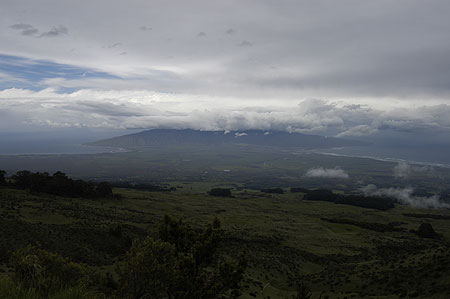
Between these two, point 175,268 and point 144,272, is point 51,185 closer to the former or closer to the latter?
point 175,268

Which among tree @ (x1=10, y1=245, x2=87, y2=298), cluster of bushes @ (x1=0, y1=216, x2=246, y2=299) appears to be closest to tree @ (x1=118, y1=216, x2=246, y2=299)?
cluster of bushes @ (x1=0, y1=216, x2=246, y2=299)

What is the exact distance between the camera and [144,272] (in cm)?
1502

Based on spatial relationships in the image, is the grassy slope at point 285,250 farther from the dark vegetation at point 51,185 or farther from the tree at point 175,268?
the tree at point 175,268

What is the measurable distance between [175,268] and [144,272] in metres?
2.58

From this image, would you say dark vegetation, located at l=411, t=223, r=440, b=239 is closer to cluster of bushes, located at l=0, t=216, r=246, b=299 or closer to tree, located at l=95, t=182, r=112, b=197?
cluster of bushes, located at l=0, t=216, r=246, b=299

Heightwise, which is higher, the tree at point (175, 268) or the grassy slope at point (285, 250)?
the tree at point (175, 268)

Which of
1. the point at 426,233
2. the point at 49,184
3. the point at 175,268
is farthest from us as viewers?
the point at 426,233

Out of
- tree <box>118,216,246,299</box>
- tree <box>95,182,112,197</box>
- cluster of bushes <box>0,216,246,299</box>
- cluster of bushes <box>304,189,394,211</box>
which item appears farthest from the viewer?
cluster of bushes <box>304,189,394,211</box>

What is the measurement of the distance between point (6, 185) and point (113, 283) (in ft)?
189

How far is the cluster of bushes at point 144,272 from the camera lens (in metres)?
8.97

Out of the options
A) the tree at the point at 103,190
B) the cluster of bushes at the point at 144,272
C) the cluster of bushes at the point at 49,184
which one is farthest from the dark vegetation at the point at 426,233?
the cluster of bushes at the point at 49,184

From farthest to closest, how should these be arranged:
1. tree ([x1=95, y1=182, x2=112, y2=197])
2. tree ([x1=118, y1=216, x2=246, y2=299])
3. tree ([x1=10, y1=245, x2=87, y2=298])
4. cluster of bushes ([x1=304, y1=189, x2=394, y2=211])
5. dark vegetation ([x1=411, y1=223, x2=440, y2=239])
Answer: cluster of bushes ([x1=304, y1=189, x2=394, y2=211]) → tree ([x1=95, y1=182, x2=112, y2=197]) → dark vegetation ([x1=411, y1=223, x2=440, y2=239]) → tree ([x1=118, y1=216, x2=246, y2=299]) → tree ([x1=10, y1=245, x2=87, y2=298])

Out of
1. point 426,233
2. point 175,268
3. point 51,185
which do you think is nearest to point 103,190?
point 51,185

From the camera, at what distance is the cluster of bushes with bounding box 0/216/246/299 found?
8.97 metres
